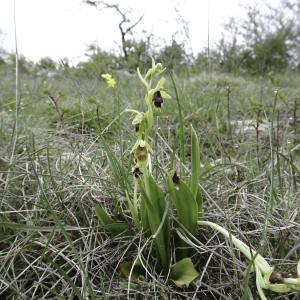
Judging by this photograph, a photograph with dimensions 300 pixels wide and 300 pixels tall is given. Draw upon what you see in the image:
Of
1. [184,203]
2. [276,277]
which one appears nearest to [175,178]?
[184,203]

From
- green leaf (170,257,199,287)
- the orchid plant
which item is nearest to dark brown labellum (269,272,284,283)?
the orchid plant

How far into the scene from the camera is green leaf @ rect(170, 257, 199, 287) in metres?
0.88

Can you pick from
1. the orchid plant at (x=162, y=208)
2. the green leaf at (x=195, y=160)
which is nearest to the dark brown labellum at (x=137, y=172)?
the orchid plant at (x=162, y=208)

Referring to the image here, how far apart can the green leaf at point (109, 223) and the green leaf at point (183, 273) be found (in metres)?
0.17

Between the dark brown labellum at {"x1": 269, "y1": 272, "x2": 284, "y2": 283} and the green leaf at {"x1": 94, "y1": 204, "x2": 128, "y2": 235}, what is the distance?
417mm

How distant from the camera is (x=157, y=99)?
859mm

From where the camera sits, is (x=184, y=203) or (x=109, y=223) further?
(x=109, y=223)

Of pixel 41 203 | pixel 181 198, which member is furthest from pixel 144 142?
pixel 41 203

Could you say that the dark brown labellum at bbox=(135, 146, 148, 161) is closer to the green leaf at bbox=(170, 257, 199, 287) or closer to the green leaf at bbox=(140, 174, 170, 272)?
the green leaf at bbox=(140, 174, 170, 272)

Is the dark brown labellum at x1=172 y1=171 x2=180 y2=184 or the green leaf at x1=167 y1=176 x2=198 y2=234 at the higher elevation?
the dark brown labellum at x1=172 y1=171 x2=180 y2=184

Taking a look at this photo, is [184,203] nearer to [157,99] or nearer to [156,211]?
[156,211]

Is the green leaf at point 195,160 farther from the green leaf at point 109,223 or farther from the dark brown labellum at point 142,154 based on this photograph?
the green leaf at point 109,223

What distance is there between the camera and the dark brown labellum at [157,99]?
2.81ft

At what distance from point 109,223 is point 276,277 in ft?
1.51
